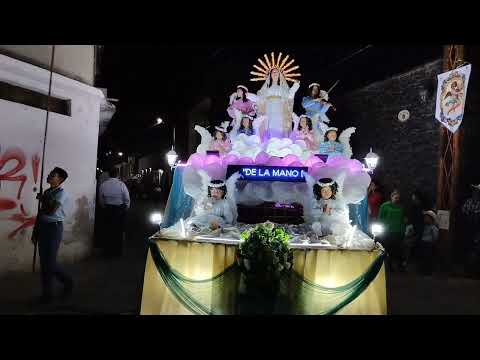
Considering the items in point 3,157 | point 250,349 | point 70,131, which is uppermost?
point 70,131

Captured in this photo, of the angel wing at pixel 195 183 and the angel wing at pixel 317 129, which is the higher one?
the angel wing at pixel 317 129

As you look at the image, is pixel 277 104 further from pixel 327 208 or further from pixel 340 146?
pixel 327 208

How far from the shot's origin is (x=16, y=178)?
25.0 feet

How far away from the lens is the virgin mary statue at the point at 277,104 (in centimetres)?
689

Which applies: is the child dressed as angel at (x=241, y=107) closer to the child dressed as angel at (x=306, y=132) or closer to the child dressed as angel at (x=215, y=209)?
the child dressed as angel at (x=306, y=132)

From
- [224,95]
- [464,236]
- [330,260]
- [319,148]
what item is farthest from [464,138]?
[224,95]

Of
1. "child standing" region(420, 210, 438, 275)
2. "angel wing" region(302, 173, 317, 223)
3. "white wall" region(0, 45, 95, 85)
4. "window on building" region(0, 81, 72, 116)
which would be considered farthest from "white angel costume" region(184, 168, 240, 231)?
"child standing" region(420, 210, 438, 275)

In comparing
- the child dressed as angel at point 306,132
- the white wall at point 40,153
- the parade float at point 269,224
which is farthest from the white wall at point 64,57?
the child dressed as angel at point 306,132

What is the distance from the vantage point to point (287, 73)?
22.8ft

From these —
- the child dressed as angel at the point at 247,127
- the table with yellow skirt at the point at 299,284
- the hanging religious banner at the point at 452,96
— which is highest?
the hanging religious banner at the point at 452,96

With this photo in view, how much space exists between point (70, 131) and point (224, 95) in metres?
13.3

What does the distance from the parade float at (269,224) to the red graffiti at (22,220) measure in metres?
2.93
